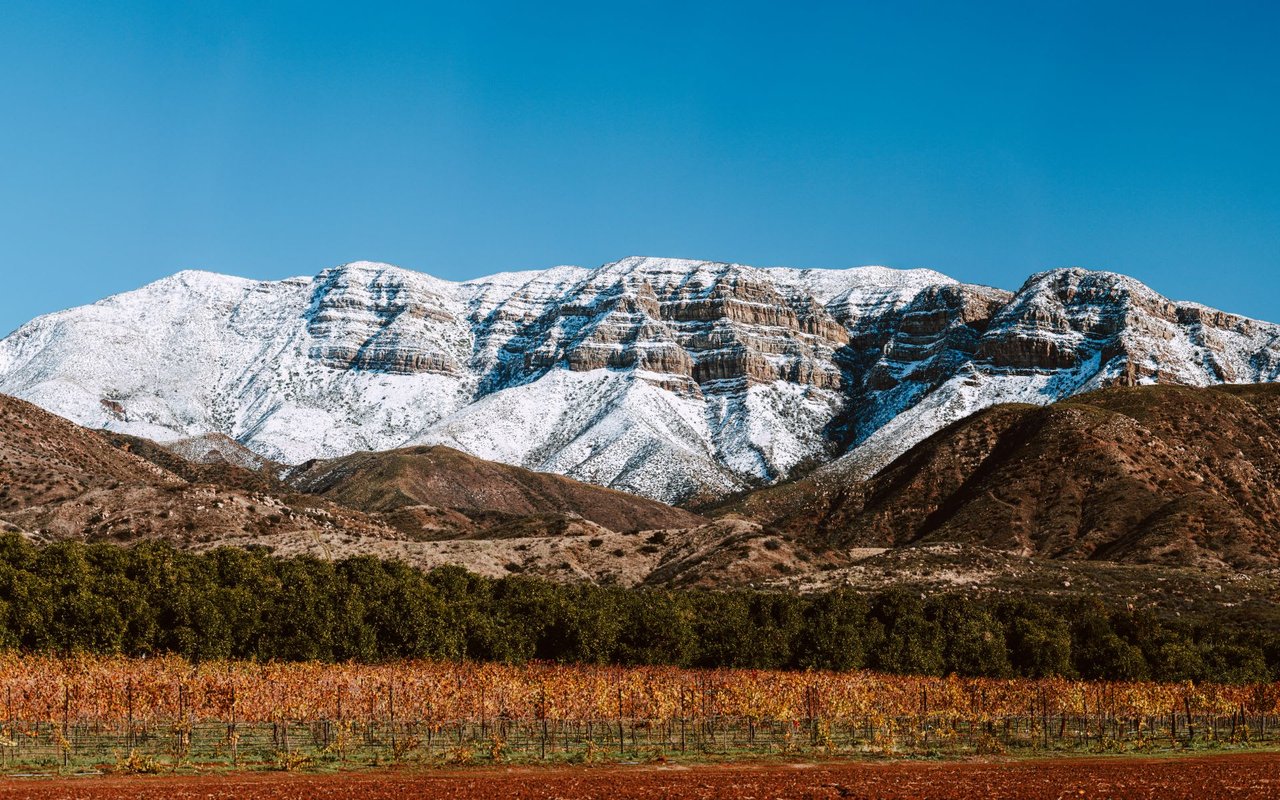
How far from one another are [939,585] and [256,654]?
66074 mm

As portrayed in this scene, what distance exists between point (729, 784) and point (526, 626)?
150 ft

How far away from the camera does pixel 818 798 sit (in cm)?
3919

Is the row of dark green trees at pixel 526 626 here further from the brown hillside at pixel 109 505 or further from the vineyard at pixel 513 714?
the brown hillside at pixel 109 505

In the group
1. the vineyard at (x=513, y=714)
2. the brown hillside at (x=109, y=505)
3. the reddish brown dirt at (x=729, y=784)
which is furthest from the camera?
the brown hillside at (x=109, y=505)

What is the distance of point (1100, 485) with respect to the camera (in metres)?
155

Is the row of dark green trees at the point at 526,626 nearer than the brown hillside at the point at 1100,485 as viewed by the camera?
Yes

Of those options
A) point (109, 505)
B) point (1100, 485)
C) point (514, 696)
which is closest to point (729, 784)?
point (514, 696)

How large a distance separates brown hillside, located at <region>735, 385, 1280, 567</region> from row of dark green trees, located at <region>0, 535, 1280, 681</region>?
4715cm

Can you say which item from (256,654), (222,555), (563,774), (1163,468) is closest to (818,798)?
(563,774)

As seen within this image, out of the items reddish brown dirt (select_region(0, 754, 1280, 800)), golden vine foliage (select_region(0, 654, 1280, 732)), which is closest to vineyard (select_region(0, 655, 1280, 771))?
golden vine foliage (select_region(0, 654, 1280, 732))

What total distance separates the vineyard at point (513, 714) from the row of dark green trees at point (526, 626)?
6.84 meters

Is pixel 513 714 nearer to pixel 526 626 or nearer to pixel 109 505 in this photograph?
pixel 526 626

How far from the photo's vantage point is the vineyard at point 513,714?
52.5m

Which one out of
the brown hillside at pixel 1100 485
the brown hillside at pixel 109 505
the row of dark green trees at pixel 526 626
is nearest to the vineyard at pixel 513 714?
the row of dark green trees at pixel 526 626
